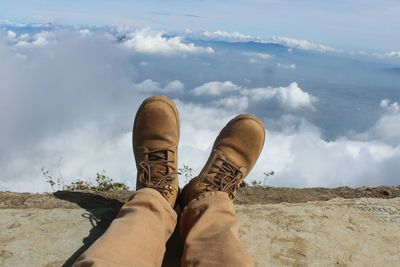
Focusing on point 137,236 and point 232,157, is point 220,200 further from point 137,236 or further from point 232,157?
point 232,157

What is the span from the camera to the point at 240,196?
2799 mm

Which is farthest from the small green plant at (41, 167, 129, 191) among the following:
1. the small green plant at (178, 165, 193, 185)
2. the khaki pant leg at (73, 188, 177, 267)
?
the khaki pant leg at (73, 188, 177, 267)

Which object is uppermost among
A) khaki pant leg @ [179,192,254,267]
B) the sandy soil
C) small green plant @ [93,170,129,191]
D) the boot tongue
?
the boot tongue

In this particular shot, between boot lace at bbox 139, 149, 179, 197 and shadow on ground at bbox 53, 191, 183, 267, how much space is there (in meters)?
0.26

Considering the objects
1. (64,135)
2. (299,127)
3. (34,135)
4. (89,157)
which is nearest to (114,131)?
(64,135)

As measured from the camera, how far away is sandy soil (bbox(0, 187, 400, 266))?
6.60ft

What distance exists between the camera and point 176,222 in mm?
2055

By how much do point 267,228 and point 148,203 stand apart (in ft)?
2.41

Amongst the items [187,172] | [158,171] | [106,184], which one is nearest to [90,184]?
[106,184]

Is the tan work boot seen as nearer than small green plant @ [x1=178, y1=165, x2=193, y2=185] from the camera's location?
Yes

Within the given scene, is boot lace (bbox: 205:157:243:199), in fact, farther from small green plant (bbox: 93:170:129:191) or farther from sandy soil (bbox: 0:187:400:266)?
small green plant (bbox: 93:170:129:191)

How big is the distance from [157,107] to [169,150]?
0.35m

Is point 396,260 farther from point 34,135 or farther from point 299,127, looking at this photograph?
point 34,135

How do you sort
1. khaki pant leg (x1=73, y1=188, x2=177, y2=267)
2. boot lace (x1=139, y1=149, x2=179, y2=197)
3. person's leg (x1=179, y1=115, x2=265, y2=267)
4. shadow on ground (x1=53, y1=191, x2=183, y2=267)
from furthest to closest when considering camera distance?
boot lace (x1=139, y1=149, x2=179, y2=197), shadow on ground (x1=53, y1=191, x2=183, y2=267), person's leg (x1=179, y1=115, x2=265, y2=267), khaki pant leg (x1=73, y1=188, x2=177, y2=267)
